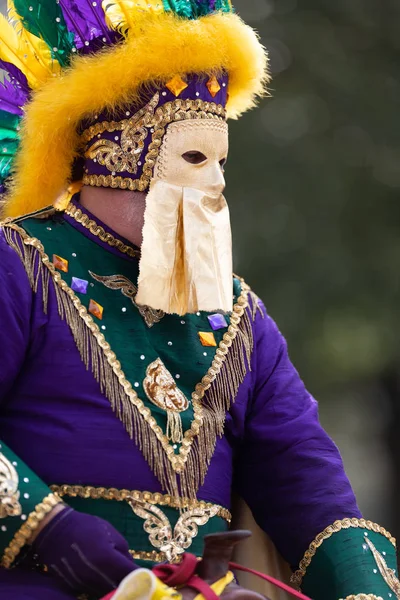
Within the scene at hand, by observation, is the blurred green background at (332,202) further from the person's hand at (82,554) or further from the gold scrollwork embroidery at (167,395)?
the person's hand at (82,554)

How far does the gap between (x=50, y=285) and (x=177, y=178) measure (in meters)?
0.55

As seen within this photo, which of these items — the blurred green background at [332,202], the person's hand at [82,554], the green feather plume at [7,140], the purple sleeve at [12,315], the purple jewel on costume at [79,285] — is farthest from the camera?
the blurred green background at [332,202]

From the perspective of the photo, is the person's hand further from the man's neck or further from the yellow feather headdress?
the yellow feather headdress

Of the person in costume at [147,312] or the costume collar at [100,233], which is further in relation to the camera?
the costume collar at [100,233]

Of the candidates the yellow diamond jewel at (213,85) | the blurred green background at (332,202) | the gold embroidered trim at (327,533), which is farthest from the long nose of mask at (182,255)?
the blurred green background at (332,202)

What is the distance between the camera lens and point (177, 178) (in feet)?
11.7

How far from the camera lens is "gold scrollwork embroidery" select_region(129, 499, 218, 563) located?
3232 mm

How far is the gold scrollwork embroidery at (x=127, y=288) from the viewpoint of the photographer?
3.53 m

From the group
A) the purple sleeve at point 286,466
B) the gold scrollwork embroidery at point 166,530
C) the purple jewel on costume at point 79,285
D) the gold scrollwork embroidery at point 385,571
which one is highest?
the purple jewel on costume at point 79,285

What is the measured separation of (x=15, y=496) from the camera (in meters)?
2.86

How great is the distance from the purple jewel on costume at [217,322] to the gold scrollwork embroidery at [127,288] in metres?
0.21

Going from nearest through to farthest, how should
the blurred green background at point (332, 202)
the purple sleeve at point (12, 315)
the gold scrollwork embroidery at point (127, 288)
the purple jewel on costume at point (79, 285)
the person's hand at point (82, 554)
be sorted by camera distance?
the person's hand at point (82, 554) → the purple sleeve at point (12, 315) → the purple jewel on costume at point (79, 285) → the gold scrollwork embroidery at point (127, 288) → the blurred green background at point (332, 202)

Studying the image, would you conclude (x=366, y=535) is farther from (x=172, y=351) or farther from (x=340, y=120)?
(x=340, y=120)

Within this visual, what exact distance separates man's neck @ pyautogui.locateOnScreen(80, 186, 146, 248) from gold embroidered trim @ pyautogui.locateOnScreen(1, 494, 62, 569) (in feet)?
3.43
